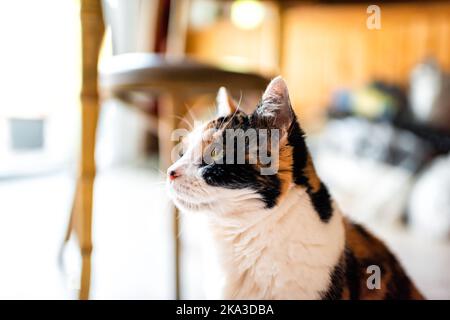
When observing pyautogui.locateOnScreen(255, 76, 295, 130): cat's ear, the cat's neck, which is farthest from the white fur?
pyautogui.locateOnScreen(255, 76, 295, 130): cat's ear

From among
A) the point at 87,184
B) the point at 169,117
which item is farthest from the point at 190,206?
the point at 169,117

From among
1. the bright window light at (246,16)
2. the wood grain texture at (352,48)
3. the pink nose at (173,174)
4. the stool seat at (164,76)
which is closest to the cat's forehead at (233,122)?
the pink nose at (173,174)

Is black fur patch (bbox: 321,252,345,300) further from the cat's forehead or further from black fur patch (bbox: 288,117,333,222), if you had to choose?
the cat's forehead

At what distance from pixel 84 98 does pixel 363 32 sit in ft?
7.98

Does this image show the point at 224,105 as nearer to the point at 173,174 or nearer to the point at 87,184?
the point at 173,174

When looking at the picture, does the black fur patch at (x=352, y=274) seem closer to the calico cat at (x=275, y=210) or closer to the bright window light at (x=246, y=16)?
the calico cat at (x=275, y=210)

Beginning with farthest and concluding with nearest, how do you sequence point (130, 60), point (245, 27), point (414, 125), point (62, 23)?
1. point (245, 27)
2. point (414, 125)
3. point (62, 23)
4. point (130, 60)

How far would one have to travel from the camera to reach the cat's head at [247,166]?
0.63 meters

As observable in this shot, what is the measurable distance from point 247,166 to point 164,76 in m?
0.36

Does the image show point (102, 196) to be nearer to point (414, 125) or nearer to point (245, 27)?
point (414, 125)

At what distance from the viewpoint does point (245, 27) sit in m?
3.21

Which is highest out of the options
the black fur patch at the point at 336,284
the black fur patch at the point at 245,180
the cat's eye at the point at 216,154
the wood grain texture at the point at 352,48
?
the wood grain texture at the point at 352,48

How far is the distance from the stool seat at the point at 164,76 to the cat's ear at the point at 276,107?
313 mm
